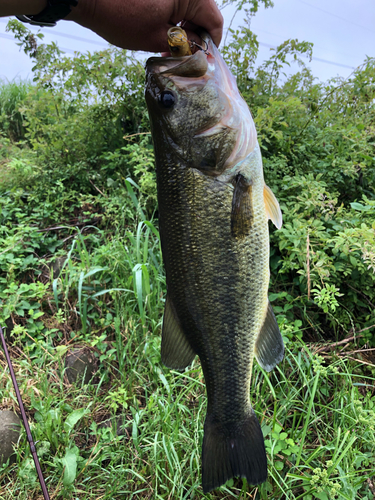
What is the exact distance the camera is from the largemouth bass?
1.21m

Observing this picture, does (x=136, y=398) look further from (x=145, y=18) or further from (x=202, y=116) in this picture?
(x=145, y=18)

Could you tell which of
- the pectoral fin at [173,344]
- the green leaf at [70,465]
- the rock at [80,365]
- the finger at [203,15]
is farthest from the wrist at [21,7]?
the green leaf at [70,465]

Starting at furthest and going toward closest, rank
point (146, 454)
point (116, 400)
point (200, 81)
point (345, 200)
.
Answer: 1. point (345, 200)
2. point (116, 400)
3. point (146, 454)
4. point (200, 81)

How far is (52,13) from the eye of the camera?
1412mm

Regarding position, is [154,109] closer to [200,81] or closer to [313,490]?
[200,81]

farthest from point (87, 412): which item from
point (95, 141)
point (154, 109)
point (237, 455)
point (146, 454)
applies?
point (95, 141)

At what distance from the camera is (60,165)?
4.32 m

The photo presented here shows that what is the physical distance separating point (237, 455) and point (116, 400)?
125 cm

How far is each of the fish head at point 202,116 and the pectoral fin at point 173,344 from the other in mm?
594

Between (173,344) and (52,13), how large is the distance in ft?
5.08

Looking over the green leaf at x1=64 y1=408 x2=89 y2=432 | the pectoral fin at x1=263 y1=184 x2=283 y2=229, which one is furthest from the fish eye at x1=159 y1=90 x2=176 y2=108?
the green leaf at x1=64 y1=408 x2=89 y2=432

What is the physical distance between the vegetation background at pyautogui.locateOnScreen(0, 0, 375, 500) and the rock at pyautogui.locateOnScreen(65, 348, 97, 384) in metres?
0.06

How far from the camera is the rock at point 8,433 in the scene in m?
2.15

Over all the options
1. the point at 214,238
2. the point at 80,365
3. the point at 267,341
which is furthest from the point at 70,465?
the point at 214,238
